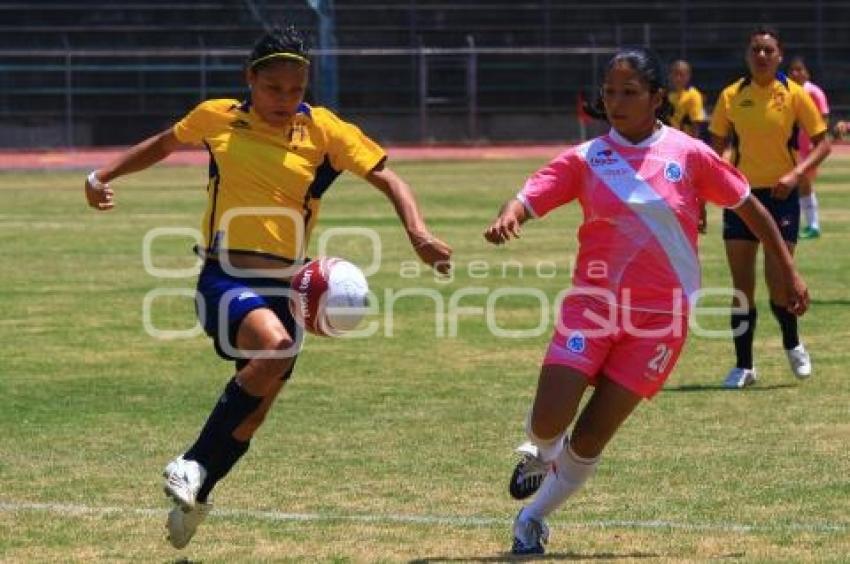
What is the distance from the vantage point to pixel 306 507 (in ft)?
28.8

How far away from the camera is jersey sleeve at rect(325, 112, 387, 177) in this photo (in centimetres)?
806

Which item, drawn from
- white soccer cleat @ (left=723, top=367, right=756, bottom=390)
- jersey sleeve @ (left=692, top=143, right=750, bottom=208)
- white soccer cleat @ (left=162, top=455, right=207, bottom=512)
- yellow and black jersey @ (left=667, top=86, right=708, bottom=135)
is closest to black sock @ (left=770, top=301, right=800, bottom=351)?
white soccer cleat @ (left=723, top=367, right=756, bottom=390)

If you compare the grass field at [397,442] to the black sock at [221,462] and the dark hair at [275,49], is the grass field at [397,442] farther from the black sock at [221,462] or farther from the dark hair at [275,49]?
the dark hair at [275,49]

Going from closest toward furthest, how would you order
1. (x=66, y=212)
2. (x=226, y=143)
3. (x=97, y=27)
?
1. (x=226, y=143)
2. (x=66, y=212)
3. (x=97, y=27)

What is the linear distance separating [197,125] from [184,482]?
1642 mm

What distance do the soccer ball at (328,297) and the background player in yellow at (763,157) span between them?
17.7ft

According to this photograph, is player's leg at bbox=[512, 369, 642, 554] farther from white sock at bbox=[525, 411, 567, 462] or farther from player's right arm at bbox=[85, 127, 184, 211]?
player's right arm at bbox=[85, 127, 184, 211]

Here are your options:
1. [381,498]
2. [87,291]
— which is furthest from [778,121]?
[87,291]

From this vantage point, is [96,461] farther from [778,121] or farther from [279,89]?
[778,121]

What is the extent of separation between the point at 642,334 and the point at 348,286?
1248mm

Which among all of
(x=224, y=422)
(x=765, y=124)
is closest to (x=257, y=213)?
(x=224, y=422)

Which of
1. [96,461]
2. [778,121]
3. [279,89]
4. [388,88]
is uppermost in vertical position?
[279,89]

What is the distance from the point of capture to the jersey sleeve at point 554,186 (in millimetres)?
7703

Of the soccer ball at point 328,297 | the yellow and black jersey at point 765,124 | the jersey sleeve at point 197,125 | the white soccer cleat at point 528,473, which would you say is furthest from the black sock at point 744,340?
the jersey sleeve at point 197,125
